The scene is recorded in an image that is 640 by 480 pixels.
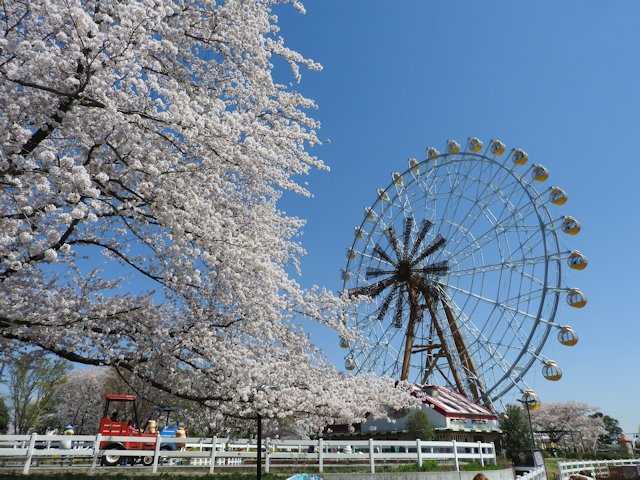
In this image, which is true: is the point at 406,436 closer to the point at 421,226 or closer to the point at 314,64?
the point at 421,226

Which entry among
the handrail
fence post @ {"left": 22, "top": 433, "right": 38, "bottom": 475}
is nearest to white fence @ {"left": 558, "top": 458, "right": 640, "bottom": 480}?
the handrail

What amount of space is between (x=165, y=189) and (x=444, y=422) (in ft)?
57.0

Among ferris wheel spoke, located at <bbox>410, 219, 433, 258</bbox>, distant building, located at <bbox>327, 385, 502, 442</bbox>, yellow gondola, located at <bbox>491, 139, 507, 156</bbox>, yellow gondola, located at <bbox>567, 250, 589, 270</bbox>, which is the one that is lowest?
distant building, located at <bbox>327, 385, 502, 442</bbox>

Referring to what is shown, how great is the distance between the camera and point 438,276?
26938mm

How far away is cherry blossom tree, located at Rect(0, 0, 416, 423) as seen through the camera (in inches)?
198

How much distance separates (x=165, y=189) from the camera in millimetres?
5648

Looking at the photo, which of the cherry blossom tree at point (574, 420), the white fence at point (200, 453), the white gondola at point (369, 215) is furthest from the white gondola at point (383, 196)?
the cherry blossom tree at point (574, 420)

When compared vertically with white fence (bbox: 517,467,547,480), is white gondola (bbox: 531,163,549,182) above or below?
above

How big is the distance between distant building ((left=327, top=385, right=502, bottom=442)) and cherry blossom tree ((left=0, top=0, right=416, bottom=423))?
11650 mm

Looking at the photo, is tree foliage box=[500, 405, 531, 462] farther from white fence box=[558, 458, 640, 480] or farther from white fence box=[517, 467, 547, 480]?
white fence box=[517, 467, 547, 480]

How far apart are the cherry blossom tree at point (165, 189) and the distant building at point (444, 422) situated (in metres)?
11.6

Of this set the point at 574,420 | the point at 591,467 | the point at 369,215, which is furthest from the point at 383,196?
the point at 574,420

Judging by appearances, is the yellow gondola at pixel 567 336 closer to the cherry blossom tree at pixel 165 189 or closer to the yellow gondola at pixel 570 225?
the yellow gondola at pixel 570 225

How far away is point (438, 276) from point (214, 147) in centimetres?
2315
